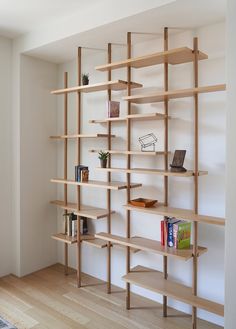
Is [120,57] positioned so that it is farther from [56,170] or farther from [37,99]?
[56,170]

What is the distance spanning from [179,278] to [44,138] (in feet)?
7.01

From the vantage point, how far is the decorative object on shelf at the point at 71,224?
3203 mm

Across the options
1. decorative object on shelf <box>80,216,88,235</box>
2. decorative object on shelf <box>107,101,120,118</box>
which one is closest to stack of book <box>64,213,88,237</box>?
decorative object on shelf <box>80,216,88,235</box>

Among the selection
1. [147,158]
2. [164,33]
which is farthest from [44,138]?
[164,33]

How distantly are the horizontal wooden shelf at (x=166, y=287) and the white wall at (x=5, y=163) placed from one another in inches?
59.4

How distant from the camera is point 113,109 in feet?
9.27

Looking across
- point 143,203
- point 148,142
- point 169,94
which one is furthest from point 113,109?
point 143,203

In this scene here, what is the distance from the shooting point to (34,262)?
344 centimetres

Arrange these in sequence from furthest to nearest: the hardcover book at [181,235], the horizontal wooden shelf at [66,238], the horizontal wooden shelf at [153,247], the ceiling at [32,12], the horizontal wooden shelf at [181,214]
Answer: the horizontal wooden shelf at [66,238] → the ceiling at [32,12] → the hardcover book at [181,235] → the horizontal wooden shelf at [153,247] → the horizontal wooden shelf at [181,214]

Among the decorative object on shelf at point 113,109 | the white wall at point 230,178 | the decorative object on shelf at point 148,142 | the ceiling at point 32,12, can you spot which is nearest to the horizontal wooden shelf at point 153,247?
the white wall at point 230,178

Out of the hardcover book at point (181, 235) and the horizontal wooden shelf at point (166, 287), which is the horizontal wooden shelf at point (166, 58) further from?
the horizontal wooden shelf at point (166, 287)

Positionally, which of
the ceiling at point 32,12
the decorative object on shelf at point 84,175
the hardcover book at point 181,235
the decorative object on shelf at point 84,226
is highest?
the ceiling at point 32,12

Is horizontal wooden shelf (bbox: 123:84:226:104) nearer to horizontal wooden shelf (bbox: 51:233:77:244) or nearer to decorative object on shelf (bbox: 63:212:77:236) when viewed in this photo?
decorative object on shelf (bbox: 63:212:77:236)

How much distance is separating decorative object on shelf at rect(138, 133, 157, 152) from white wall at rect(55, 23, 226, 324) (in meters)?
0.05
